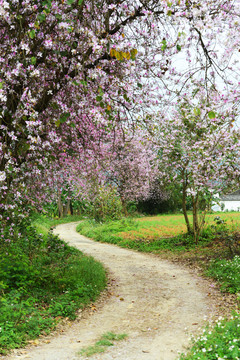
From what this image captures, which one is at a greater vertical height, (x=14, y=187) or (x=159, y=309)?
(x=14, y=187)

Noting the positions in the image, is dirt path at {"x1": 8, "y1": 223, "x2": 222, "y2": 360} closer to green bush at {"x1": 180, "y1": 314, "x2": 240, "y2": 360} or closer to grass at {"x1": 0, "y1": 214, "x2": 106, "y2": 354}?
grass at {"x1": 0, "y1": 214, "x2": 106, "y2": 354}

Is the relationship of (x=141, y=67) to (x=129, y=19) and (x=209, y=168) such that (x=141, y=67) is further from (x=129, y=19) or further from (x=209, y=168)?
(x=209, y=168)

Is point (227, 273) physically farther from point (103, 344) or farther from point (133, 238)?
point (133, 238)

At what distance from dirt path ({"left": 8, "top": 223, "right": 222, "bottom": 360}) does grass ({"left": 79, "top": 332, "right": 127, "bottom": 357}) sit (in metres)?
0.09

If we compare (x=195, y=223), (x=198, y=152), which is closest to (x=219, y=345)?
(x=198, y=152)

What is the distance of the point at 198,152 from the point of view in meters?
10.4

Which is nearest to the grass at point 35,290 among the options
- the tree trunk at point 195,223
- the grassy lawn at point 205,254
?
the grassy lawn at point 205,254

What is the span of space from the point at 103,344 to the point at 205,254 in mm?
6484

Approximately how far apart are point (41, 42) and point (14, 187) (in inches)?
117

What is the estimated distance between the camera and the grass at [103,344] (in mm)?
4340

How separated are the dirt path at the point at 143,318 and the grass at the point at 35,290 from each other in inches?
11.3

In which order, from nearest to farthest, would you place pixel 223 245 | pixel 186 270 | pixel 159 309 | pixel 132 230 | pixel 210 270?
pixel 159 309 → pixel 210 270 → pixel 186 270 → pixel 223 245 → pixel 132 230

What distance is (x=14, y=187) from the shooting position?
7254mm

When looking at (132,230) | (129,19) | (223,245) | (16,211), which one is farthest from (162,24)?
(132,230)
